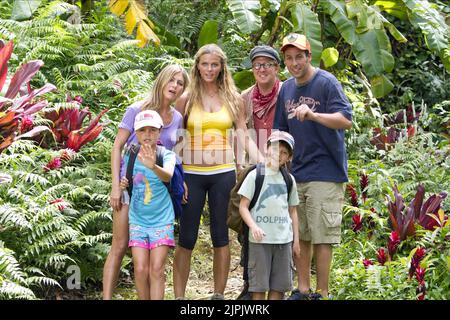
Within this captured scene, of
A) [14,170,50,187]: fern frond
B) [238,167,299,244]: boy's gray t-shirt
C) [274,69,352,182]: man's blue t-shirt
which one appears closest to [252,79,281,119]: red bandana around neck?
[274,69,352,182]: man's blue t-shirt

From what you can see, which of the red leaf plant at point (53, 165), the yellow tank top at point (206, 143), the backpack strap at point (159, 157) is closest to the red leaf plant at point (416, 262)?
the yellow tank top at point (206, 143)

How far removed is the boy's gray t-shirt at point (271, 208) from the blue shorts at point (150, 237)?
0.55 metres

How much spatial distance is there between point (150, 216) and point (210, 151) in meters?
0.69

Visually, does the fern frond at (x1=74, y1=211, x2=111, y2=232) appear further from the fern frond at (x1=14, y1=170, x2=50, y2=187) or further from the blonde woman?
the blonde woman

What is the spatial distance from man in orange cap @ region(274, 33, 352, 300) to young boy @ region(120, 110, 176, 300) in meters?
0.99

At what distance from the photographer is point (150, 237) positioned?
4.80m

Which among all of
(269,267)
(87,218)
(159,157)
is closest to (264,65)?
(159,157)

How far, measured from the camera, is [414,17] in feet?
30.0

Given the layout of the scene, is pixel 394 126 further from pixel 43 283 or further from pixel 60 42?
pixel 43 283

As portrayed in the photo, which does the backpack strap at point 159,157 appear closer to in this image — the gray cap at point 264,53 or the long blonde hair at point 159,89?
the long blonde hair at point 159,89

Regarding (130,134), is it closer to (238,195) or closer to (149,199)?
(149,199)

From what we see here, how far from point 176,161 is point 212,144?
359 mm

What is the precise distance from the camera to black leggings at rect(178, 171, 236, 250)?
523 centimetres
